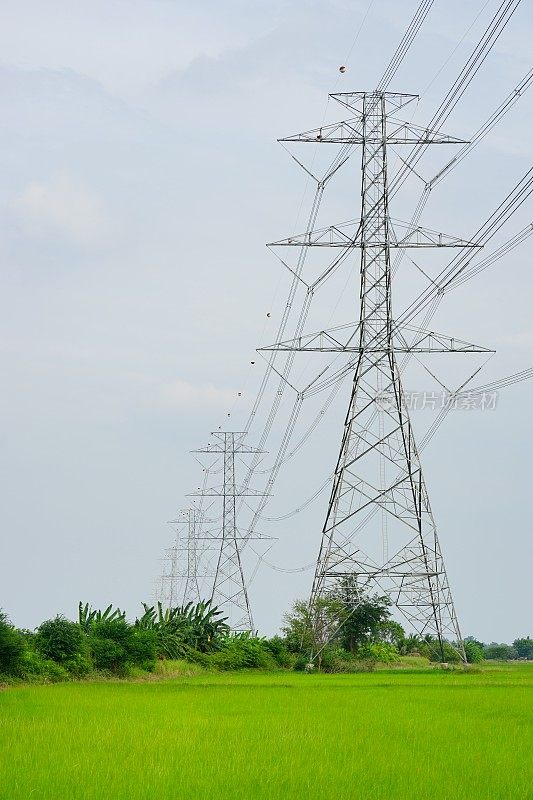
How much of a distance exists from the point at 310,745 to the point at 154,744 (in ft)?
7.38

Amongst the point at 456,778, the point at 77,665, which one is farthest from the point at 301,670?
the point at 456,778

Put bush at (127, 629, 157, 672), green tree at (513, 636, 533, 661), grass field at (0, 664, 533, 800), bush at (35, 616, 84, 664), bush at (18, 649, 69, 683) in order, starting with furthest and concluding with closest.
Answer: green tree at (513, 636, 533, 661), bush at (127, 629, 157, 672), bush at (35, 616, 84, 664), bush at (18, 649, 69, 683), grass field at (0, 664, 533, 800)

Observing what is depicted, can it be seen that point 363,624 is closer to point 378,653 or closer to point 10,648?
point 378,653

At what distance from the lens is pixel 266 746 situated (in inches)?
656

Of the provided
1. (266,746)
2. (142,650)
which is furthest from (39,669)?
(266,746)

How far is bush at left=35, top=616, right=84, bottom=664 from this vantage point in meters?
36.0

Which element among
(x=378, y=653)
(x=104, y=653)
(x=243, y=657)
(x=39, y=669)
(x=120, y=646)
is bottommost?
(x=39, y=669)

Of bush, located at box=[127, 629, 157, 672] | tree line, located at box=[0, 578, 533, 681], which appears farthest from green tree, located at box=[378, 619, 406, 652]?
bush, located at box=[127, 629, 157, 672]

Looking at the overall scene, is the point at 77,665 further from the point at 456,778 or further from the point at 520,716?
the point at 456,778

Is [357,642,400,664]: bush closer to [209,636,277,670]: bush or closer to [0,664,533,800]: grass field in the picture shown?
[209,636,277,670]: bush

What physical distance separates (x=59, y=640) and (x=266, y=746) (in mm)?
20604

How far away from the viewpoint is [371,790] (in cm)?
1273

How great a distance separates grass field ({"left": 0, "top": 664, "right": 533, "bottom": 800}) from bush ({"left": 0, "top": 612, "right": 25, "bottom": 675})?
10.3 ft

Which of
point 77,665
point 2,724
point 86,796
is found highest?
point 77,665
